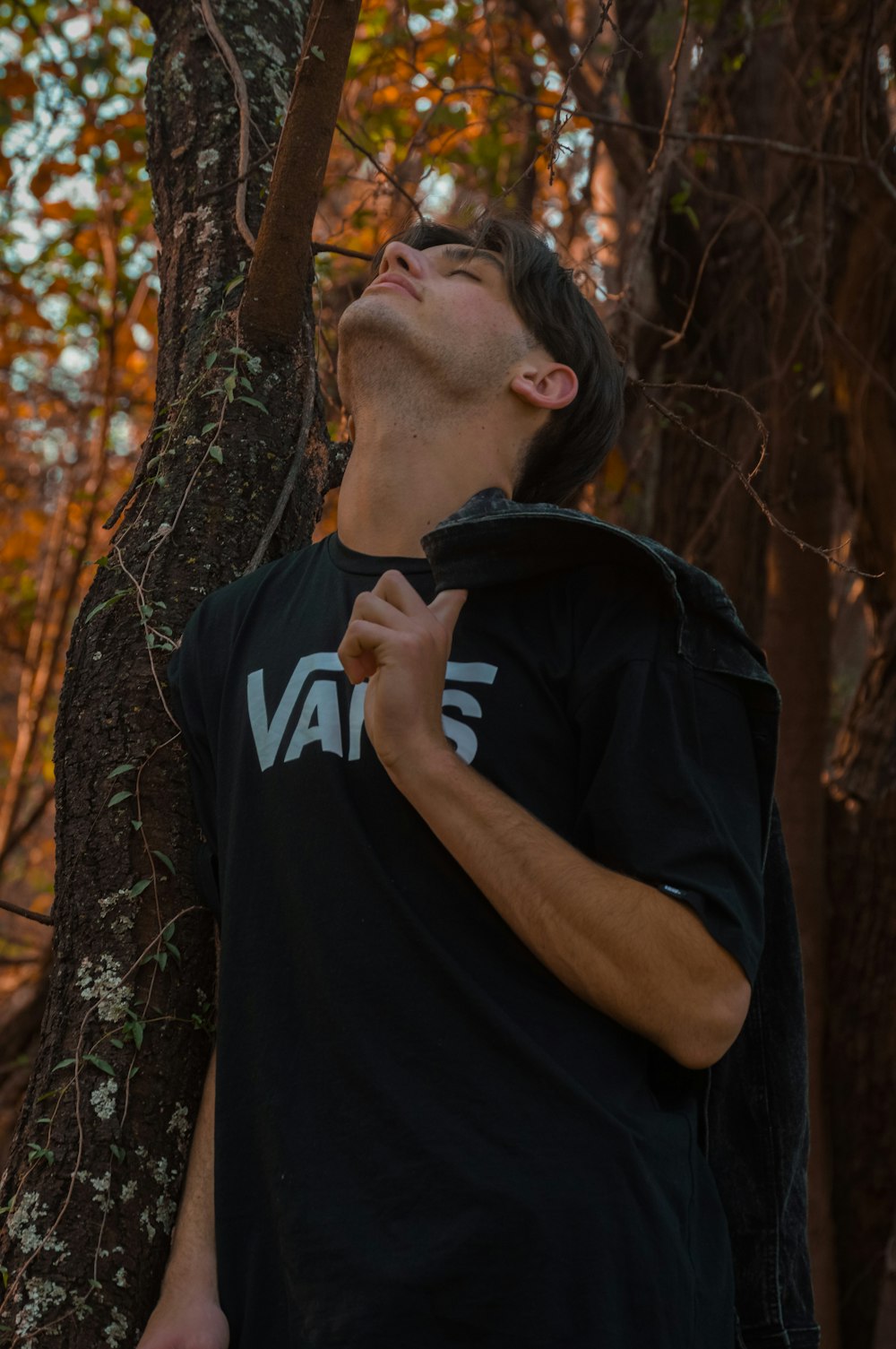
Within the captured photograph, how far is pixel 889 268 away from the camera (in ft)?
14.0

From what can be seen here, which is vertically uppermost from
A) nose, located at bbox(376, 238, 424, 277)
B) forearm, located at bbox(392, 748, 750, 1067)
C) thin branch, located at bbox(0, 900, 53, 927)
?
nose, located at bbox(376, 238, 424, 277)

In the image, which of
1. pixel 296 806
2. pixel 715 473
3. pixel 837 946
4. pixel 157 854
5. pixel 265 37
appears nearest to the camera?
pixel 296 806

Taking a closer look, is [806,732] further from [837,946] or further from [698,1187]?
[698,1187]

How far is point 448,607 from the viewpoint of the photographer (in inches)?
62.0

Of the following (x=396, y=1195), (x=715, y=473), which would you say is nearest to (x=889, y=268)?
(x=715, y=473)

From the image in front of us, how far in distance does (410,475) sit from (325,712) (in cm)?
42

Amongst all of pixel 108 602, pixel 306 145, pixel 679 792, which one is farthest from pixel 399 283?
pixel 679 792

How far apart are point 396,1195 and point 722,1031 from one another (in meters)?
0.39

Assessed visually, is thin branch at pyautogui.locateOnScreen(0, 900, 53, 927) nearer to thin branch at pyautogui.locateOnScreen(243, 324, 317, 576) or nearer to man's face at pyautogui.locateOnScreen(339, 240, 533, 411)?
thin branch at pyautogui.locateOnScreen(243, 324, 317, 576)

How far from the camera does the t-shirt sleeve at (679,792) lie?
142 cm

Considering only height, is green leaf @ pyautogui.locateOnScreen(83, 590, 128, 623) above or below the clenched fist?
above

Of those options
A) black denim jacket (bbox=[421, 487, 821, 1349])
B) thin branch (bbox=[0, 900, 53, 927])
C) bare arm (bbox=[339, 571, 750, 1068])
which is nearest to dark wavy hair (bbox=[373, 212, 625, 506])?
black denim jacket (bbox=[421, 487, 821, 1349])

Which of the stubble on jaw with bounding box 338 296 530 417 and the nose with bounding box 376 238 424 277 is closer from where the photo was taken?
the stubble on jaw with bounding box 338 296 530 417

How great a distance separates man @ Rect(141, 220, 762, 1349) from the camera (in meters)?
1.36
